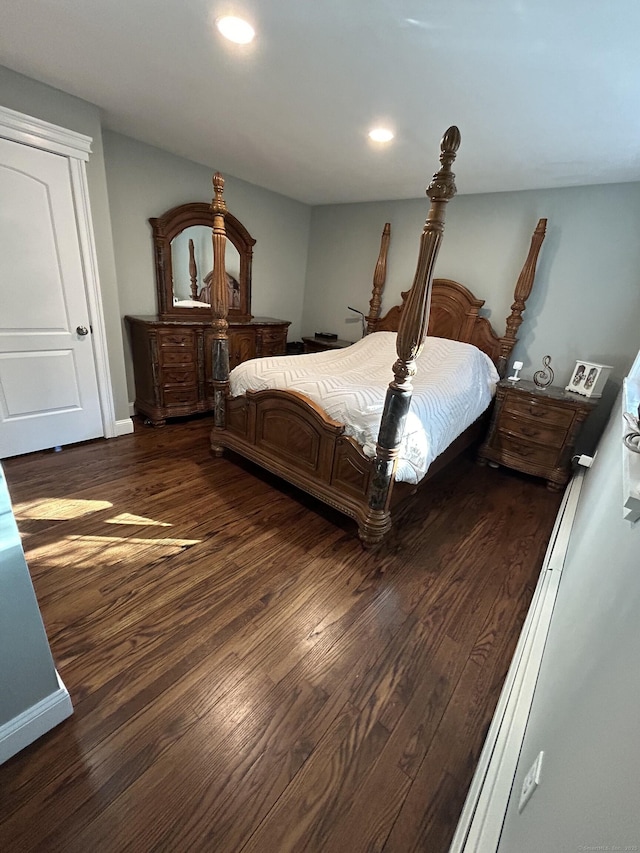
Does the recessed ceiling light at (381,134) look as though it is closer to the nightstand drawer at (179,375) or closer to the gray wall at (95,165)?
the gray wall at (95,165)

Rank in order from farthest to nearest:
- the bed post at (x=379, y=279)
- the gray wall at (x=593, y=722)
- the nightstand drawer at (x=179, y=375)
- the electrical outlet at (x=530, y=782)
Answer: the bed post at (x=379, y=279) < the nightstand drawer at (x=179, y=375) < the electrical outlet at (x=530, y=782) < the gray wall at (x=593, y=722)

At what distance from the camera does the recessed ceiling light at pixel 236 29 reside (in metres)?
1.37

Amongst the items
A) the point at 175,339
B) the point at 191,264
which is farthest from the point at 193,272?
the point at 175,339

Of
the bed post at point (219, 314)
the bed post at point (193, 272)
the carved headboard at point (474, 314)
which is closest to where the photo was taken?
the bed post at point (219, 314)

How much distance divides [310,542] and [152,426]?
6.85 ft

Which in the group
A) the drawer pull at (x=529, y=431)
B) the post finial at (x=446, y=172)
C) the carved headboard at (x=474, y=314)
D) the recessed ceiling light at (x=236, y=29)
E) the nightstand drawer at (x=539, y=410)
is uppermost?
the recessed ceiling light at (x=236, y=29)

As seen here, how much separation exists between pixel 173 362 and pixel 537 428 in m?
3.15

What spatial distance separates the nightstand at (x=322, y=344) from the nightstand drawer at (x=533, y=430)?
1962mm

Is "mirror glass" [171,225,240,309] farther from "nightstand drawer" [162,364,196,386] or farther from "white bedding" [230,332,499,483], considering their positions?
"white bedding" [230,332,499,483]

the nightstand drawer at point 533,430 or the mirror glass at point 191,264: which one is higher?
the mirror glass at point 191,264

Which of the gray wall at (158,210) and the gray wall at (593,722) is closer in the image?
the gray wall at (593,722)

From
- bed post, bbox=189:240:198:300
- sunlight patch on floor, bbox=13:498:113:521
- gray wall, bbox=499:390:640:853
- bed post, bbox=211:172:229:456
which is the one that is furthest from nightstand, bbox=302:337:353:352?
gray wall, bbox=499:390:640:853

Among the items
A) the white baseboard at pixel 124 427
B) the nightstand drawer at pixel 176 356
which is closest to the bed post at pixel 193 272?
the nightstand drawer at pixel 176 356

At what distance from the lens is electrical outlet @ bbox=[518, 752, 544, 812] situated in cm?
80
